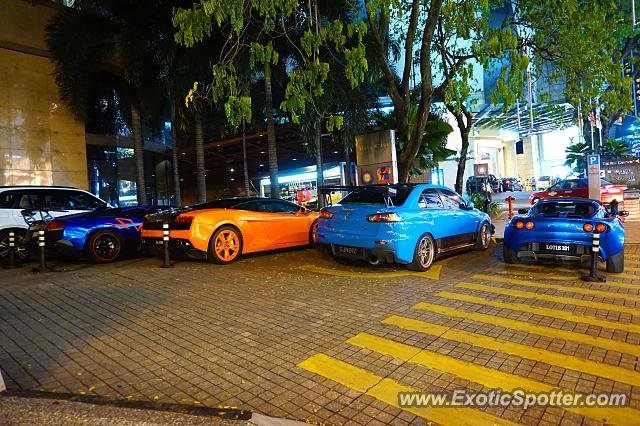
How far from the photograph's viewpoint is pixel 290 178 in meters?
34.4

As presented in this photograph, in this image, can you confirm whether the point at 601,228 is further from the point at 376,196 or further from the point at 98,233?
the point at 98,233

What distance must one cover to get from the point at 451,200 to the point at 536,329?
439 centimetres

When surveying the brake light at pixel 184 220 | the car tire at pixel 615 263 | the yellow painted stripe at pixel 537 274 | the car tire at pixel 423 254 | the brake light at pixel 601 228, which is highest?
the brake light at pixel 184 220

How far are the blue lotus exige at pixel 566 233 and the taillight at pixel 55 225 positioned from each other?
8.93 metres

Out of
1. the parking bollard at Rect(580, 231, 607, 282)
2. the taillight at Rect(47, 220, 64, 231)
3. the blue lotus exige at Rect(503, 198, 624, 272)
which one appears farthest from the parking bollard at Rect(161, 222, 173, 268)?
the parking bollard at Rect(580, 231, 607, 282)

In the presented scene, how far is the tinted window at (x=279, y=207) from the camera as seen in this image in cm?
973

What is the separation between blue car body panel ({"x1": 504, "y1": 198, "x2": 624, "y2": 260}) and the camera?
6.91 m

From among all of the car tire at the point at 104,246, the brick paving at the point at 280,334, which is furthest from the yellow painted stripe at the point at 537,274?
the car tire at the point at 104,246

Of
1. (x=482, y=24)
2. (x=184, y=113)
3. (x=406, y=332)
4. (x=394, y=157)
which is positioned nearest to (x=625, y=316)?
(x=406, y=332)

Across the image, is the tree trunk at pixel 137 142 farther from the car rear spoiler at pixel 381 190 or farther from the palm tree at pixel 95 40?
the car rear spoiler at pixel 381 190

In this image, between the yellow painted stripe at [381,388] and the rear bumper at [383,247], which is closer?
the yellow painted stripe at [381,388]

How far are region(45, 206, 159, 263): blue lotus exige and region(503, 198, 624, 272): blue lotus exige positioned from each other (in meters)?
8.15

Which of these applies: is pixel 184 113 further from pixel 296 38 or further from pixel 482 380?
pixel 482 380

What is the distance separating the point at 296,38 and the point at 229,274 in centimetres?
992
